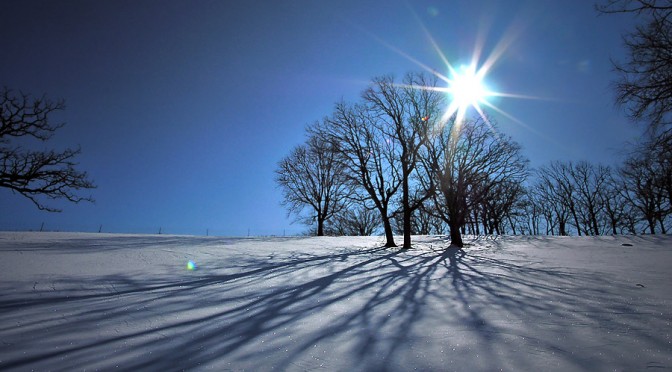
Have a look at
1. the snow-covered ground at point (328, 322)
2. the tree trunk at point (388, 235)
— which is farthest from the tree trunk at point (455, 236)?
the snow-covered ground at point (328, 322)

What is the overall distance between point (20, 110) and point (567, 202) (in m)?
59.5

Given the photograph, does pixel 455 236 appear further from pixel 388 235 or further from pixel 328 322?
pixel 328 322

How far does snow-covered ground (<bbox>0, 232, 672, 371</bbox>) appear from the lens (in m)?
2.26

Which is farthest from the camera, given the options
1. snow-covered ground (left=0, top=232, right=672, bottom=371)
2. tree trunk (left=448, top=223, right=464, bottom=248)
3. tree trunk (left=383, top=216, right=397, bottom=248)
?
tree trunk (left=448, top=223, right=464, bottom=248)

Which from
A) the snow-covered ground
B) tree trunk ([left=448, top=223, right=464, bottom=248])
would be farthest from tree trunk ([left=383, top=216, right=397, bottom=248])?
the snow-covered ground

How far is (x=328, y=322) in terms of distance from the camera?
10.6 ft

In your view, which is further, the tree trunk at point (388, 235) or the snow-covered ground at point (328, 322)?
the tree trunk at point (388, 235)

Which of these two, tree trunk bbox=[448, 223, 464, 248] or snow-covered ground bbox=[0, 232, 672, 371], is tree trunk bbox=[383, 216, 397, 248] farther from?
snow-covered ground bbox=[0, 232, 672, 371]

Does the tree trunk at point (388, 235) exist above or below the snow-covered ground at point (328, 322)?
above

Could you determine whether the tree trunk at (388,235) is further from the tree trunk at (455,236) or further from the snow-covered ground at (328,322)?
the snow-covered ground at (328,322)

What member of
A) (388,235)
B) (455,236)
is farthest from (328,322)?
(455,236)

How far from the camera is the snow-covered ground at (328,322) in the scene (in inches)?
89.1

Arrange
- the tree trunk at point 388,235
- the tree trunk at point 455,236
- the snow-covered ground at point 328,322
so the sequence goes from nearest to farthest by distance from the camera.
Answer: the snow-covered ground at point 328,322 < the tree trunk at point 388,235 < the tree trunk at point 455,236

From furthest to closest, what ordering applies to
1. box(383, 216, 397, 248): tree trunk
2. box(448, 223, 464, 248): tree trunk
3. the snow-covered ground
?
box(448, 223, 464, 248): tree trunk → box(383, 216, 397, 248): tree trunk → the snow-covered ground
